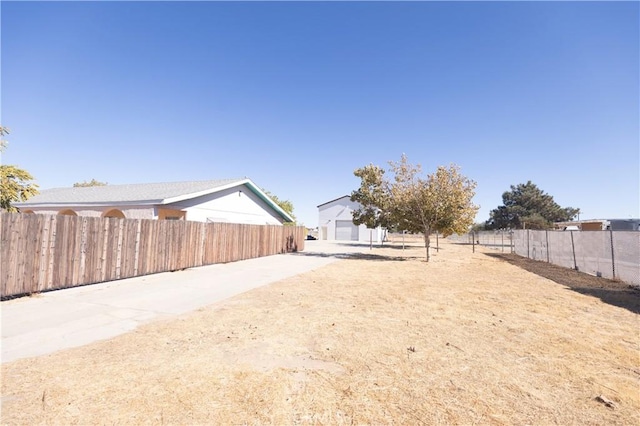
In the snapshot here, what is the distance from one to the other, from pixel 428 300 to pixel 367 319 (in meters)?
2.61

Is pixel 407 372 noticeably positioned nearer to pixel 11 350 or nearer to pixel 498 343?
pixel 498 343

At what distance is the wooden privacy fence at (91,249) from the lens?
689 centimetres

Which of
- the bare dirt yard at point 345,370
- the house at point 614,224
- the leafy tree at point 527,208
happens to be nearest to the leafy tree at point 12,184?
the bare dirt yard at point 345,370

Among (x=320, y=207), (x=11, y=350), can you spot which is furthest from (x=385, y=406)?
(x=320, y=207)

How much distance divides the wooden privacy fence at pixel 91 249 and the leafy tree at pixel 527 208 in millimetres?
57548

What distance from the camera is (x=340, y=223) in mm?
43312

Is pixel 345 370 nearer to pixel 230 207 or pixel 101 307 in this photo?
pixel 101 307

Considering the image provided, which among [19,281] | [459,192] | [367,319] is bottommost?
[367,319]

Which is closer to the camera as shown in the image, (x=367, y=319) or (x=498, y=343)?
(x=498, y=343)

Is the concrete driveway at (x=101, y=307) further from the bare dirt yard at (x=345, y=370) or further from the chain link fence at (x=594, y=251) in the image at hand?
the chain link fence at (x=594, y=251)

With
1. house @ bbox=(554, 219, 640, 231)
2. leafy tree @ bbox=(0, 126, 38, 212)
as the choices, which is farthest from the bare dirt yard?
house @ bbox=(554, 219, 640, 231)

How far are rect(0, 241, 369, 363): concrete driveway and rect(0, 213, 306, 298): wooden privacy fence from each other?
0.39 meters

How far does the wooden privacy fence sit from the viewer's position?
689 cm

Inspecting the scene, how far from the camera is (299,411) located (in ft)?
9.36
